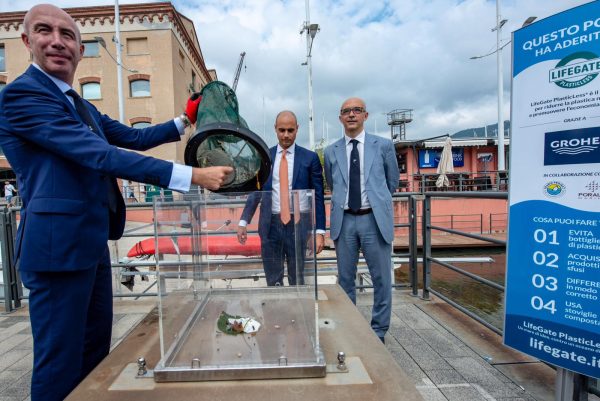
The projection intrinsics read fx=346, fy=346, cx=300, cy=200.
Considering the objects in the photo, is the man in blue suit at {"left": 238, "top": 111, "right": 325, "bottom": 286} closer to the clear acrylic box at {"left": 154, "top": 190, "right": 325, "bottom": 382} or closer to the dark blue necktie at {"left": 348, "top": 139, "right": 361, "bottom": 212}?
the clear acrylic box at {"left": 154, "top": 190, "right": 325, "bottom": 382}

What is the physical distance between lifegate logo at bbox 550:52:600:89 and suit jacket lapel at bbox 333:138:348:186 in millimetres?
1358

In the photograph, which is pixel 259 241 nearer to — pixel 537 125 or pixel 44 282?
pixel 44 282

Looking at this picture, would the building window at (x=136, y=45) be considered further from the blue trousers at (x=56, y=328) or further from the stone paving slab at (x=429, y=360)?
the blue trousers at (x=56, y=328)

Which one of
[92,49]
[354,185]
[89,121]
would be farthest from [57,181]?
[92,49]

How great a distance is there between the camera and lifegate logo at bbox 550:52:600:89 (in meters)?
1.49

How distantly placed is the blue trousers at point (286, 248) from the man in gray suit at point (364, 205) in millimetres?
974

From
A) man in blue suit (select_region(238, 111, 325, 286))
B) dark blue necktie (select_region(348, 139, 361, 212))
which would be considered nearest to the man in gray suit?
dark blue necktie (select_region(348, 139, 361, 212))

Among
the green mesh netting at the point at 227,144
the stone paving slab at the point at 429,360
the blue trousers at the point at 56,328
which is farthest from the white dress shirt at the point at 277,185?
the stone paving slab at the point at 429,360

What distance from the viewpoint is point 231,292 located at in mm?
1954

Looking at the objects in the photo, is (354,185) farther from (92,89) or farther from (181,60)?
(181,60)

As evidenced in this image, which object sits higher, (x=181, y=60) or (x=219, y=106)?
(x=181, y=60)

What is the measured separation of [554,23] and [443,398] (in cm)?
203

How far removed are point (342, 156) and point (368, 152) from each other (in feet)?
0.66

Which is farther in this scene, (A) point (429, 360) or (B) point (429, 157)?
(B) point (429, 157)
